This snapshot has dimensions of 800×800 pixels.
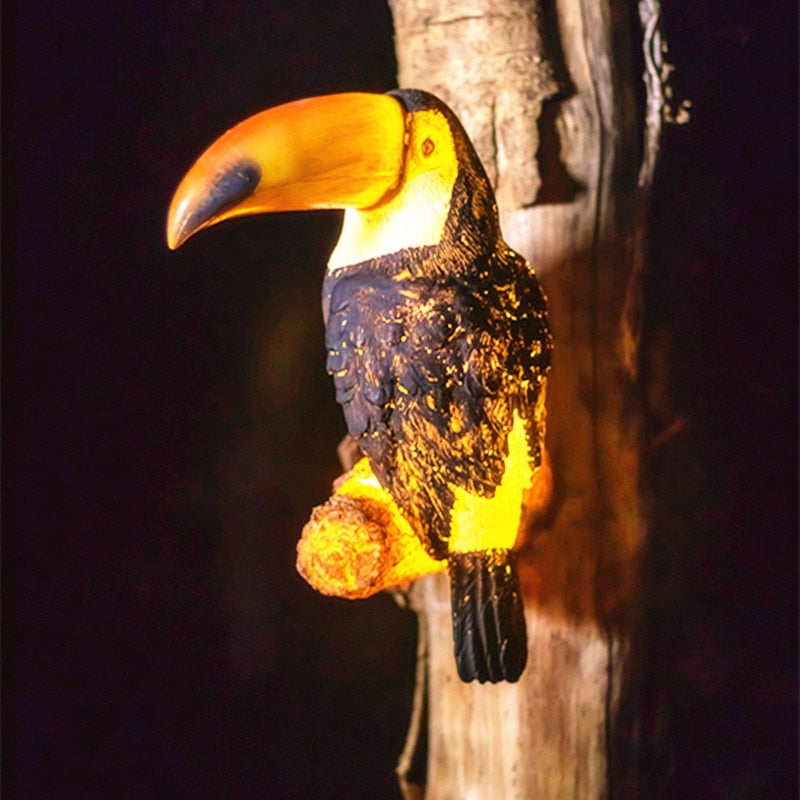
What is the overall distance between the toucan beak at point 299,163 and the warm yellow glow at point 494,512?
23cm

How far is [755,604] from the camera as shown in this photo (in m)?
1.30

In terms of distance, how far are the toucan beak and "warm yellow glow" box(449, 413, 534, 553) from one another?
0.23 meters

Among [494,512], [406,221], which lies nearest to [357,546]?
[494,512]

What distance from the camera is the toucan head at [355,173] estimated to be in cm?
73

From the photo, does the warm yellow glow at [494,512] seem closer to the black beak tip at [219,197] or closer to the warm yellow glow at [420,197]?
the warm yellow glow at [420,197]

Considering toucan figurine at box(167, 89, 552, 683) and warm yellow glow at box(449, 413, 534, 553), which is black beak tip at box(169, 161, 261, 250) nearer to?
toucan figurine at box(167, 89, 552, 683)

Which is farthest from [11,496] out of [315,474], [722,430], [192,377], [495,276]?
[722,430]

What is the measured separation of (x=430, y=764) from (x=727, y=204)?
0.75m

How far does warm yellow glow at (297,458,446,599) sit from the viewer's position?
0.82m

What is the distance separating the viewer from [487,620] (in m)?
0.82

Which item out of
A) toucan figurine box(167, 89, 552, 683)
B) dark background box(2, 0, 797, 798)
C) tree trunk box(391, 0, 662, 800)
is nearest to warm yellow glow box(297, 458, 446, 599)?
toucan figurine box(167, 89, 552, 683)

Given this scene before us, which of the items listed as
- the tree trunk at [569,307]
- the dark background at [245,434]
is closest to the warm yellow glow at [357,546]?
the tree trunk at [569,307]

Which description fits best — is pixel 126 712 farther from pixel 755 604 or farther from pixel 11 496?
pixel 755 604

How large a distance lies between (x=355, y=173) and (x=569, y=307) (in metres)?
0.30
